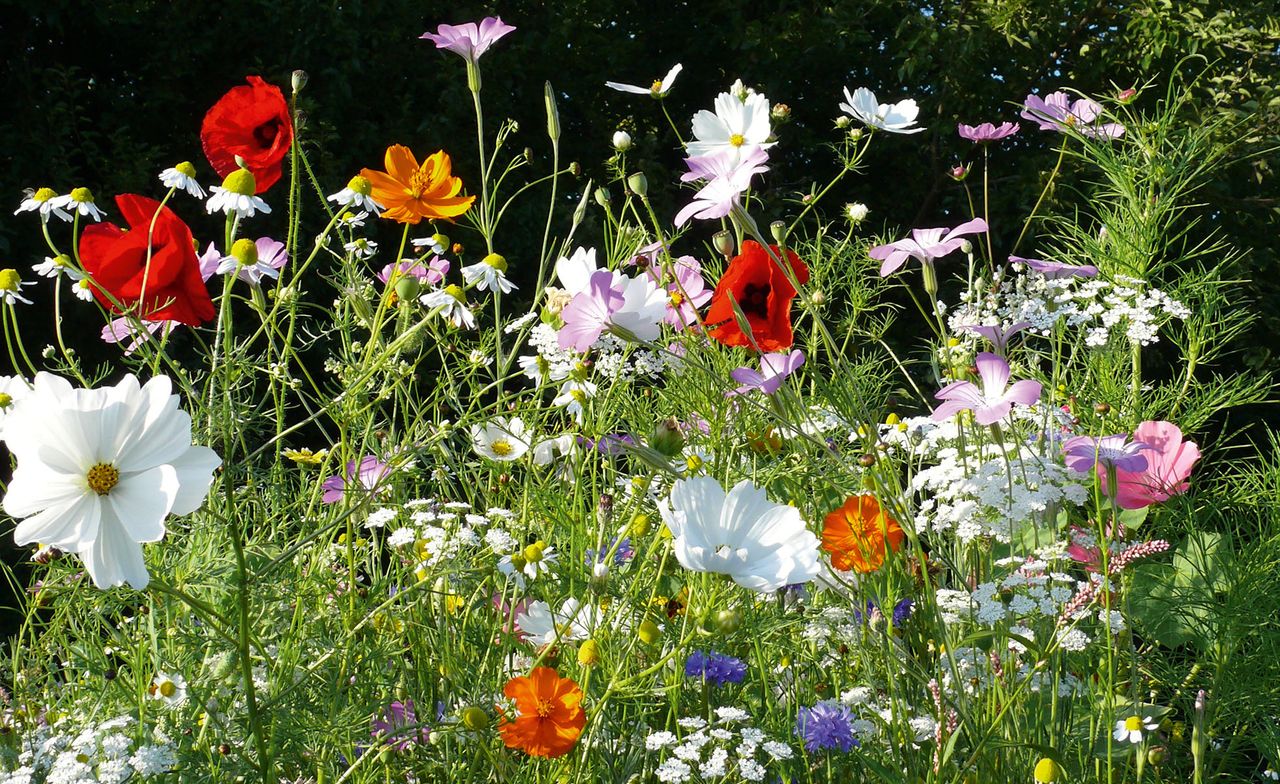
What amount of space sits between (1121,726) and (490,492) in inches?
35.0

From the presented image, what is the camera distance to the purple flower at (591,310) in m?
1.12

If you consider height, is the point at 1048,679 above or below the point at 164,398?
below

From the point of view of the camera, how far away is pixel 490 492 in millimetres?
1724

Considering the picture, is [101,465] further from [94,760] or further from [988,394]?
[988,394]

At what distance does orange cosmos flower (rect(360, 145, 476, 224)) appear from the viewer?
4.48 ft

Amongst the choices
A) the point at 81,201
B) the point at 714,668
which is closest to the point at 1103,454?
the point at 714,668

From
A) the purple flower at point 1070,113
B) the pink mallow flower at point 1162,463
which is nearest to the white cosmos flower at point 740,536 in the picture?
the pink mallow flower at point 1162,463

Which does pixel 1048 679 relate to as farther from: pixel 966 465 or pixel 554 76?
pixel 554 76

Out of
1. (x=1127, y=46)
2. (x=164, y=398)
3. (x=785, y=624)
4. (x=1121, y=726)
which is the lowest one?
(x=1121, y=726)

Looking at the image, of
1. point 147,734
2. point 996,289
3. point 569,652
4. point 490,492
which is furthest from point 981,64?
point 147,734

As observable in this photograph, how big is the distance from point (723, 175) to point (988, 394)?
32 cm

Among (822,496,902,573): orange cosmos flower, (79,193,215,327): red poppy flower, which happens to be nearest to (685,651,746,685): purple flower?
(822,496,902,573): orange cosmos flower

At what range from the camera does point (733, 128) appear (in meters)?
1.25

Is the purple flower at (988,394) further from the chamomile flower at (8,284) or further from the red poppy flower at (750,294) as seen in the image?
the chamomile flower at (8,284)
